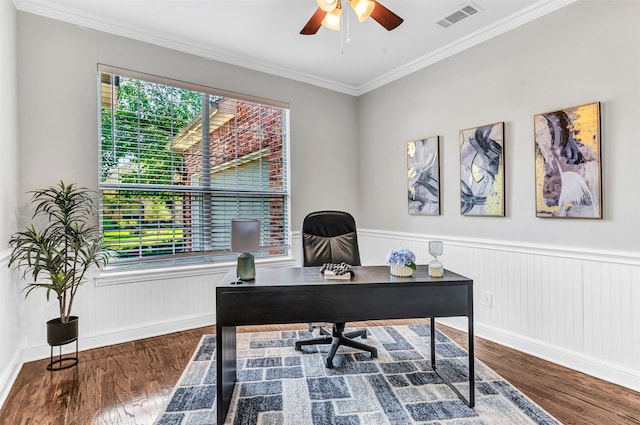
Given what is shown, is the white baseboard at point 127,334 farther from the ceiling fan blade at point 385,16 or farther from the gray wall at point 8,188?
the ceiling fan blade at point 385,16

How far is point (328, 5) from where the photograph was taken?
199cm

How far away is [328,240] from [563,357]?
1983 mm

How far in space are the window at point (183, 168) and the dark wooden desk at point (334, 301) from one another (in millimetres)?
1450

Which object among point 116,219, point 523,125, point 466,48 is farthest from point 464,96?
point 116,219

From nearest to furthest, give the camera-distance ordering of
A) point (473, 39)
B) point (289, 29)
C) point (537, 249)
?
point (537, 249), point (289, 29), point (473, 39)

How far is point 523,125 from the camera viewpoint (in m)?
2.71

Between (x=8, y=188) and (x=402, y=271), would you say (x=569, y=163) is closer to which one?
(x=402, y=271)

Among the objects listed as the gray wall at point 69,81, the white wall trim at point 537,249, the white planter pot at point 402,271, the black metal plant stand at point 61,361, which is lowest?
the black metal plant stand at point 61,361

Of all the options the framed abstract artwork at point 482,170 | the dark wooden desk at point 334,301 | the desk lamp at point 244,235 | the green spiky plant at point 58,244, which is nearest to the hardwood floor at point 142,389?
the green spiky plant at point 58,244

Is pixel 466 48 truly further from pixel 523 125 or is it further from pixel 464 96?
pixel 523 125

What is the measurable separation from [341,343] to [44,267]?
224 centimetres

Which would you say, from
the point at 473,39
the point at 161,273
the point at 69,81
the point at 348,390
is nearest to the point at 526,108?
the point at 473,39

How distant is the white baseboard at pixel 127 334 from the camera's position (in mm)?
2561

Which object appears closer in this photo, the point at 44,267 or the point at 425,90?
the point at 44,267
